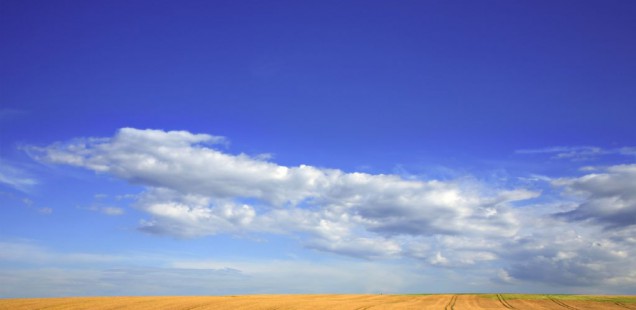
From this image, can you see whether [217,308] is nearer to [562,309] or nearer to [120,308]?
[120,308]

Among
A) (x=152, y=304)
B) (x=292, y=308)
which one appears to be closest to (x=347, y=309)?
(x=292, y=308)

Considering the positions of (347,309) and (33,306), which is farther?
(347,309)

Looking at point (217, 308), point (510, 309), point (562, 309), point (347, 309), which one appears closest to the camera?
point (217, 308)

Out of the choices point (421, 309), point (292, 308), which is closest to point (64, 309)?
point (292, 308)

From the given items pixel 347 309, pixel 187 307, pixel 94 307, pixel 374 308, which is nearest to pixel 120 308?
pixel 94 307

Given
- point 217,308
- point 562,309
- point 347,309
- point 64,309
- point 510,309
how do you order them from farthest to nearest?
1. point 562,309
2. point 510,309
3. point 347,309
4. point 217,308
5. point 64,309

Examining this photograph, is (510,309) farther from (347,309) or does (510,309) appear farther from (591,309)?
(347,309)

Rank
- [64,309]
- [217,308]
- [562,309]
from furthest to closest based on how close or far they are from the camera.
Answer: [562,309], [217,308], [64,309]

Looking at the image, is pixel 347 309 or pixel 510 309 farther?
pixel 510 309

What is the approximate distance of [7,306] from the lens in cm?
4169

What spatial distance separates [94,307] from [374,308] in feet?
85.3

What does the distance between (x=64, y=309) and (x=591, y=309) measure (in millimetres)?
55895

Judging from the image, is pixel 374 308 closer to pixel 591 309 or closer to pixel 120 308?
pixel 120 308

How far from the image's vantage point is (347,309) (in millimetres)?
49094
